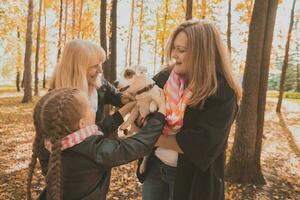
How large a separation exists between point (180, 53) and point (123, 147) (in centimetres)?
83

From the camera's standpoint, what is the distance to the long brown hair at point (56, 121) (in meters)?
1.86

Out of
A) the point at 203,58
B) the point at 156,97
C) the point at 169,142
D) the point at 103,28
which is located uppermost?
the point at 103,28

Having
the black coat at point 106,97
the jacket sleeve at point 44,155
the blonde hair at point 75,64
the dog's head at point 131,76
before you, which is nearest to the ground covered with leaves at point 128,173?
the black coat at point 106,97

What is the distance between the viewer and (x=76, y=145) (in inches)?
76.5

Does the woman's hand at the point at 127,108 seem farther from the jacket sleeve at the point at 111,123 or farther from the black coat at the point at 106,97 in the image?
the black coat at the point at 106,97

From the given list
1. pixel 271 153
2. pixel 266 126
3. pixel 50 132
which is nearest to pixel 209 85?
pixel 50 132

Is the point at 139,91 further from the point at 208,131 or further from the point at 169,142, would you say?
the point at 208,131

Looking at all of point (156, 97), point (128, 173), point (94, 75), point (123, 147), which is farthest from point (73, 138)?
point (128, 173)

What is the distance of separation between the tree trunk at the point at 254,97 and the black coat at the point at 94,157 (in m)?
3.97

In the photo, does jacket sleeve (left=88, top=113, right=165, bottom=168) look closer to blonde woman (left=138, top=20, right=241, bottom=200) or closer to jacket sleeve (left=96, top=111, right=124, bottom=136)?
blonde woman (left=138, top=20, right=241, bottom=200)

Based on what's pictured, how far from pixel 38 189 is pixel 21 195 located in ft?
1.01

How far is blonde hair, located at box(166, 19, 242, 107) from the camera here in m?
2.26

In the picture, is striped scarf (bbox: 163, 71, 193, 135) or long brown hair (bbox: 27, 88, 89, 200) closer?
long brown hair (bbox: 27, 88, 89, 200)

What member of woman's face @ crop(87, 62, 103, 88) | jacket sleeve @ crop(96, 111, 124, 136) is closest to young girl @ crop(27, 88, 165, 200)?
jacket sleeve @ crop(96, 111, 124, 136)
